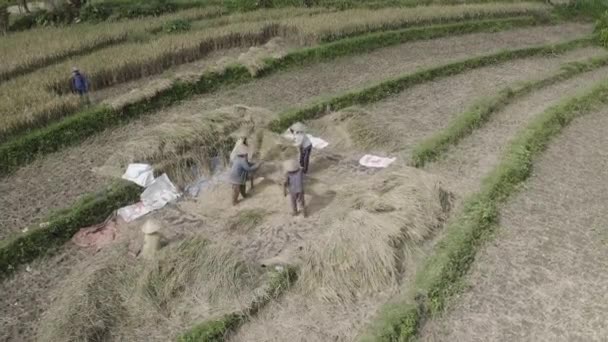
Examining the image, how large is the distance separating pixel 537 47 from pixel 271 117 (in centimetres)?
1058

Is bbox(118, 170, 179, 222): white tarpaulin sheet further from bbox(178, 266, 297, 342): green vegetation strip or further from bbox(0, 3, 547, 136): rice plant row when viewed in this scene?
bbox(0, 3, 547, 136): rice plant row

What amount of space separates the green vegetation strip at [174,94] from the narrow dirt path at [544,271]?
7679 mm

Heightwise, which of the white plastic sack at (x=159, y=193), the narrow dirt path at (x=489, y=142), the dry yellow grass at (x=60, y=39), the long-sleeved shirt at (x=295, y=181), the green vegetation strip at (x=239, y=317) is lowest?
the narrow dirt path at (x=489, y=142)

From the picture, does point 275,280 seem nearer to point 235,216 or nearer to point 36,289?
point 235,216

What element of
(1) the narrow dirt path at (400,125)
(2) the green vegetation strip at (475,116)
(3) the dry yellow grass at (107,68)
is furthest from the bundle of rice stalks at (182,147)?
(2) the green vegetation strip at (475,116)

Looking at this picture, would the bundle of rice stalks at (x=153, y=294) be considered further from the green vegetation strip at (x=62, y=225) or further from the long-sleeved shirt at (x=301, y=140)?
the long-sleeved shirt at (x=301, y=140)

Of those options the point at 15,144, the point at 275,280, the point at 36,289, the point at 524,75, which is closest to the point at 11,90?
the point at 15,144

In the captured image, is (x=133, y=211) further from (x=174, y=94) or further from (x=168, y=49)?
(x=168, y=49)

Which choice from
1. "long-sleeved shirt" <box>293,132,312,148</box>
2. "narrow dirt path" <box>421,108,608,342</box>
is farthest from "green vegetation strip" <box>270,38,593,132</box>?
"narrow dirt path" <box>421,108,608,342</box>

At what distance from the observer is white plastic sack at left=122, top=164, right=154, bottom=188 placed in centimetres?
927

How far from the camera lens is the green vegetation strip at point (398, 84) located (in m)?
12.1

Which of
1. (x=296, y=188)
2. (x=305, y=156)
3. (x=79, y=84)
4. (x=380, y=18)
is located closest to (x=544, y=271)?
(x=296, y=188)

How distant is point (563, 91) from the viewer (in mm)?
14531

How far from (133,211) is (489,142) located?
23.0ft
